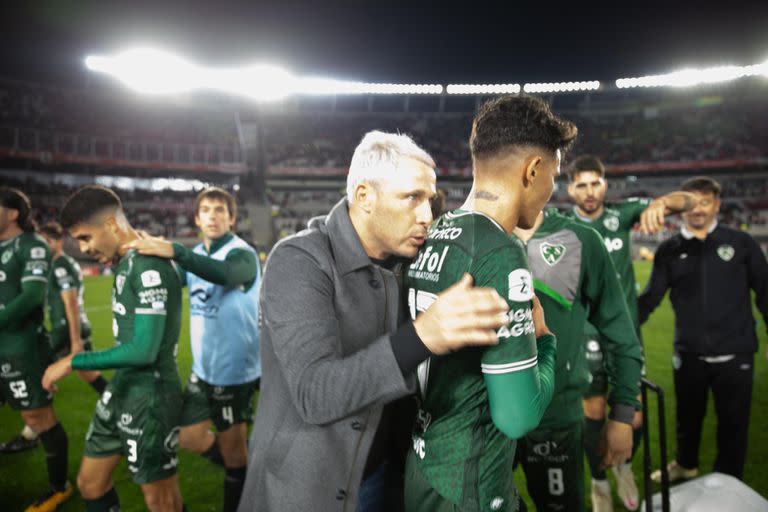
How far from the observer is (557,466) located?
243 centimetres

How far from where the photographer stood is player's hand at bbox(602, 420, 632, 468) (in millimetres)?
2221

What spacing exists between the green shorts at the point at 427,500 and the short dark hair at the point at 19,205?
461 cm

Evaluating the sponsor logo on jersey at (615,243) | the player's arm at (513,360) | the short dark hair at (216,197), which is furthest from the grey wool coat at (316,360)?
the sponsor logo on jersey at (615,243)

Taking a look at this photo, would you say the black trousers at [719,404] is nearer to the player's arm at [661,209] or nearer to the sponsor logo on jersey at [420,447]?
the player's arm at [661,209]

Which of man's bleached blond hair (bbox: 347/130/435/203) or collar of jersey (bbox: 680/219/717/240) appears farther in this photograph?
collar of jersey (bbox: 680/219/717/240)

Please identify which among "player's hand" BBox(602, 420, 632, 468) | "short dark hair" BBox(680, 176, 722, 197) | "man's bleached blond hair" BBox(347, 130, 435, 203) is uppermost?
"short dark hair" BBox(680, 176, 722, 197)

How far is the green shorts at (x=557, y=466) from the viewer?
2.41 m

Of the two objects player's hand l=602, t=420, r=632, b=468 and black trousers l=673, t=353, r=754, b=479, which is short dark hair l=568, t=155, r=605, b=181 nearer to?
black trousers l=673, t=353, r=754, b=479

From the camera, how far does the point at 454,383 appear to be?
5.03ft

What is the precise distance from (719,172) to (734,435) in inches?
1682

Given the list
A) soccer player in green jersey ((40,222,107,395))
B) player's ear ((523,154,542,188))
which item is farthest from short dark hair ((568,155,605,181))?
soccer player in green jersey ((40,222,107,395))

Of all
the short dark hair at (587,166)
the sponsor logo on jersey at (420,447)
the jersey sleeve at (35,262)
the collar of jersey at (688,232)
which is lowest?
the sponsor logo on jersey at (420,447)

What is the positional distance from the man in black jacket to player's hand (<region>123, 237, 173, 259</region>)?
4.03 m

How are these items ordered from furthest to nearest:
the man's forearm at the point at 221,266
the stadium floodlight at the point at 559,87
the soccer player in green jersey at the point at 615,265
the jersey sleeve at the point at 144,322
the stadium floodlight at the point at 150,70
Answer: the stadium floodlight at the point at 559,87 → the stadium floodlight at the point at 150,70 → the soccer player in green jersey at the point at 615,265 → the man's forearm at the point at 221,266 → the jersey sleeve at the point at 144,322
